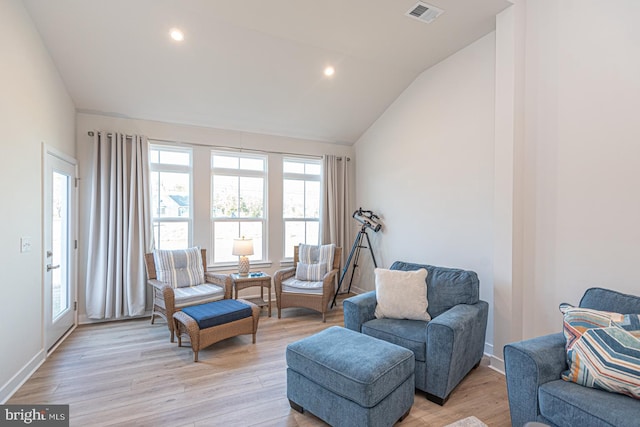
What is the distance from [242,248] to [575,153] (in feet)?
12.0

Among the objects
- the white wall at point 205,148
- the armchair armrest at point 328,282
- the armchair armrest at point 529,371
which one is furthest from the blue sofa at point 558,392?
the white wall at point 205,148

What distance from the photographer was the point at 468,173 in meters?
3.33

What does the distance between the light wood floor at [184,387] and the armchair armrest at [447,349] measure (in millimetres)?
151

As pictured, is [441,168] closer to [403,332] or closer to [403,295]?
[403,295]

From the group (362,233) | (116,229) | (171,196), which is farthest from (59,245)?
(362,233)

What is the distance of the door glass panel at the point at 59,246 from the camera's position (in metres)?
3.30

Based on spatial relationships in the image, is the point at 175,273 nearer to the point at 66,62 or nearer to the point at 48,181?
the point at 48,181

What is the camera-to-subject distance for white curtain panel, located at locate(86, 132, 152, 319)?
3.91 m

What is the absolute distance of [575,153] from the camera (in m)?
2.47

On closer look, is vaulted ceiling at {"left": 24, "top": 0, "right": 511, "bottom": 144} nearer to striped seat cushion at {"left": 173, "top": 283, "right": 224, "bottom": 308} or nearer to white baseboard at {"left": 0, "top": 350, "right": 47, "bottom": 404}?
striped seat cushion at {"left": 173, "top": 283, "right": 224, "bottom": 308}

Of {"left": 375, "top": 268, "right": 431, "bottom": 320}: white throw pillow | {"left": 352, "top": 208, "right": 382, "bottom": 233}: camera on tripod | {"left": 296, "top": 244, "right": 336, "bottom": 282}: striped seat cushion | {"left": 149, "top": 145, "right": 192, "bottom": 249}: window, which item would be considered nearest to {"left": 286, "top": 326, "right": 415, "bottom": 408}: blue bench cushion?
{"left": 375, "top": 268, "right": 431, "bottom": 320}: white throw pillow

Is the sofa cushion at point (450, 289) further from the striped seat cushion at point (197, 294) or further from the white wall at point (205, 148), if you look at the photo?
the white wall at point (205, 148)

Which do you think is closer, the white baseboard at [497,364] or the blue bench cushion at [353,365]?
the blue bench cushion at [353,365]

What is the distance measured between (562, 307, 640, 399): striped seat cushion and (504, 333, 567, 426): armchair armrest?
0.06 metres
